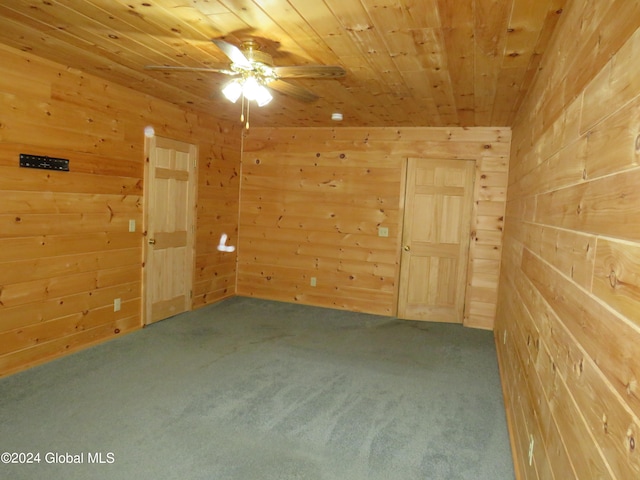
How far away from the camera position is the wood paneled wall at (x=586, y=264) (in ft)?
3.03

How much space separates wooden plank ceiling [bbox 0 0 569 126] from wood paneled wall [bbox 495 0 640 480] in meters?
0.39

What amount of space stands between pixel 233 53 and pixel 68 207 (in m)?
2.16

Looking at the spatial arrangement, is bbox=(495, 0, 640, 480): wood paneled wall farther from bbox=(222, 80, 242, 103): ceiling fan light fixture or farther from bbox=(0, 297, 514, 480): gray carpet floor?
bbox=(222, 80, 242, 103): ceiling fan light fixture

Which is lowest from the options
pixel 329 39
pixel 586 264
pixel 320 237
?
pixel 320 237

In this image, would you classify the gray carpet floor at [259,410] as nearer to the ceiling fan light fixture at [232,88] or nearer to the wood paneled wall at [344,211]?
the wood paneled wall at [344,211]

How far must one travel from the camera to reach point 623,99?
1.05 m

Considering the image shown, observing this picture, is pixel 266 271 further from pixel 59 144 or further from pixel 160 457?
pixel 160 457

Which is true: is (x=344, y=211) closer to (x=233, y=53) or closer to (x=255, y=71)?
(x=255, y=71)

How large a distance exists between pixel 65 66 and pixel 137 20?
1.39 metres

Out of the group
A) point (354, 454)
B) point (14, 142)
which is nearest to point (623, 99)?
point (354, 454)

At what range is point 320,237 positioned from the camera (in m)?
5.59

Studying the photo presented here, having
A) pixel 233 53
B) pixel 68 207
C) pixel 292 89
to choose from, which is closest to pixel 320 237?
pixel 292 89

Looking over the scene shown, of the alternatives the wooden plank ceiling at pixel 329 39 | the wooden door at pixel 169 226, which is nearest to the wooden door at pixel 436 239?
the wooden plank ceiling at pixel 329 39

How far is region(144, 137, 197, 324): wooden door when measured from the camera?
14.2 ft
